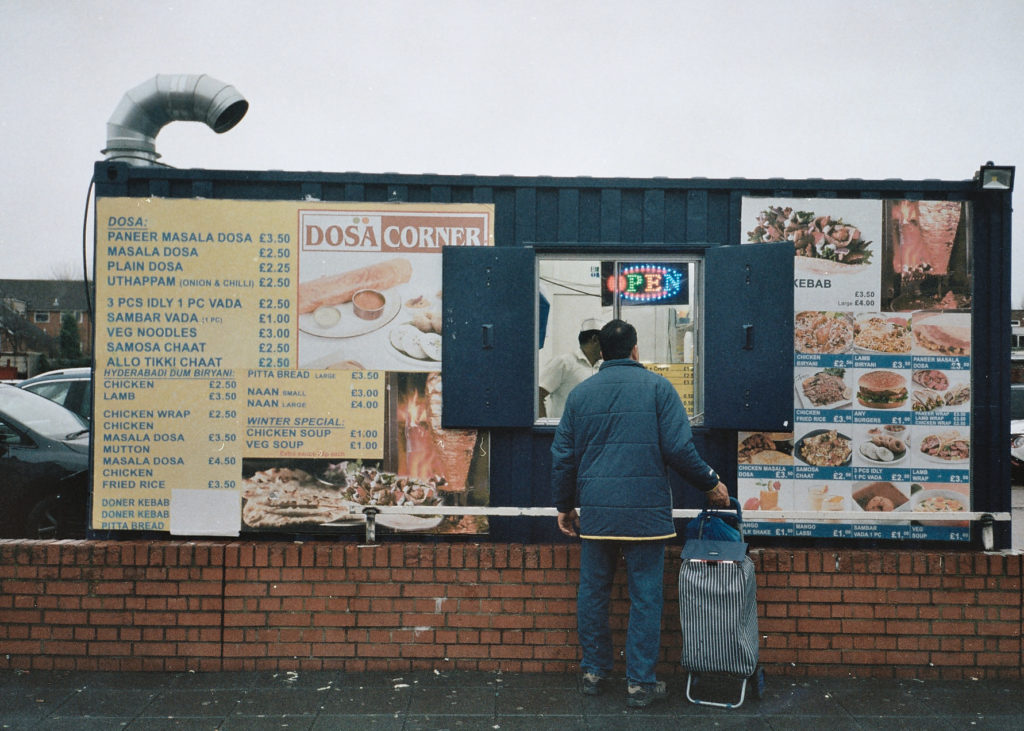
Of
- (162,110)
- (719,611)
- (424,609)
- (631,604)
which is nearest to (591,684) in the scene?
(631,604)

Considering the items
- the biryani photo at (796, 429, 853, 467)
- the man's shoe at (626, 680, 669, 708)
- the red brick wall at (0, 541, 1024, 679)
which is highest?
the biryani photo at (796, 429, 853, 467)

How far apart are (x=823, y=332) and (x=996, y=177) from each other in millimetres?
1365

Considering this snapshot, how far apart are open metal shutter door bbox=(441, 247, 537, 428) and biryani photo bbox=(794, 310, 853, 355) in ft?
5.36

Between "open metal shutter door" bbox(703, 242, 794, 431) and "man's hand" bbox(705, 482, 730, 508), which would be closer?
"man's hand" bbox(705, 482, 730, 508)

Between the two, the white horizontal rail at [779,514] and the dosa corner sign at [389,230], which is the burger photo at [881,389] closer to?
the white horizontal rail at [779,514]

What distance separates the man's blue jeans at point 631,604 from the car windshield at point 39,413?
21.1 ft

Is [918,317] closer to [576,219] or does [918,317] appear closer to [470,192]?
[576,219]

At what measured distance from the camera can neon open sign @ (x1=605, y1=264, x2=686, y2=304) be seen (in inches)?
194

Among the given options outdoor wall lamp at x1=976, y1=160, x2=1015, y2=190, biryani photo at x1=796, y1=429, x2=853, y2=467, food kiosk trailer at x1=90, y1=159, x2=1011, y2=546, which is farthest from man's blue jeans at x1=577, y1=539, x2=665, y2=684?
outdoor wall lamp at x1=976, y1=160, x2=1015, y2=190

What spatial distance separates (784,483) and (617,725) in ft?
5.93

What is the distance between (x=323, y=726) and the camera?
3.87 meters

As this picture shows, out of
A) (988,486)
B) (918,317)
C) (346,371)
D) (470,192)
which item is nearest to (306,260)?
(346,371)

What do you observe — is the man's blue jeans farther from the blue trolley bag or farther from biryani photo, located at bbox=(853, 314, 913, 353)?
biryani photo, located at bbox=(853, 314, 913, 353)

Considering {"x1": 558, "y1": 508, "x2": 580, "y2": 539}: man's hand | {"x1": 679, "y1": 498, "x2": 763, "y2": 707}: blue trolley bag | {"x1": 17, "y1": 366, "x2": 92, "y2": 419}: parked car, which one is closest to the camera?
{"x1": 679, "y1": 498, "x2": 763, "y2": 707}: blue trolley bag
